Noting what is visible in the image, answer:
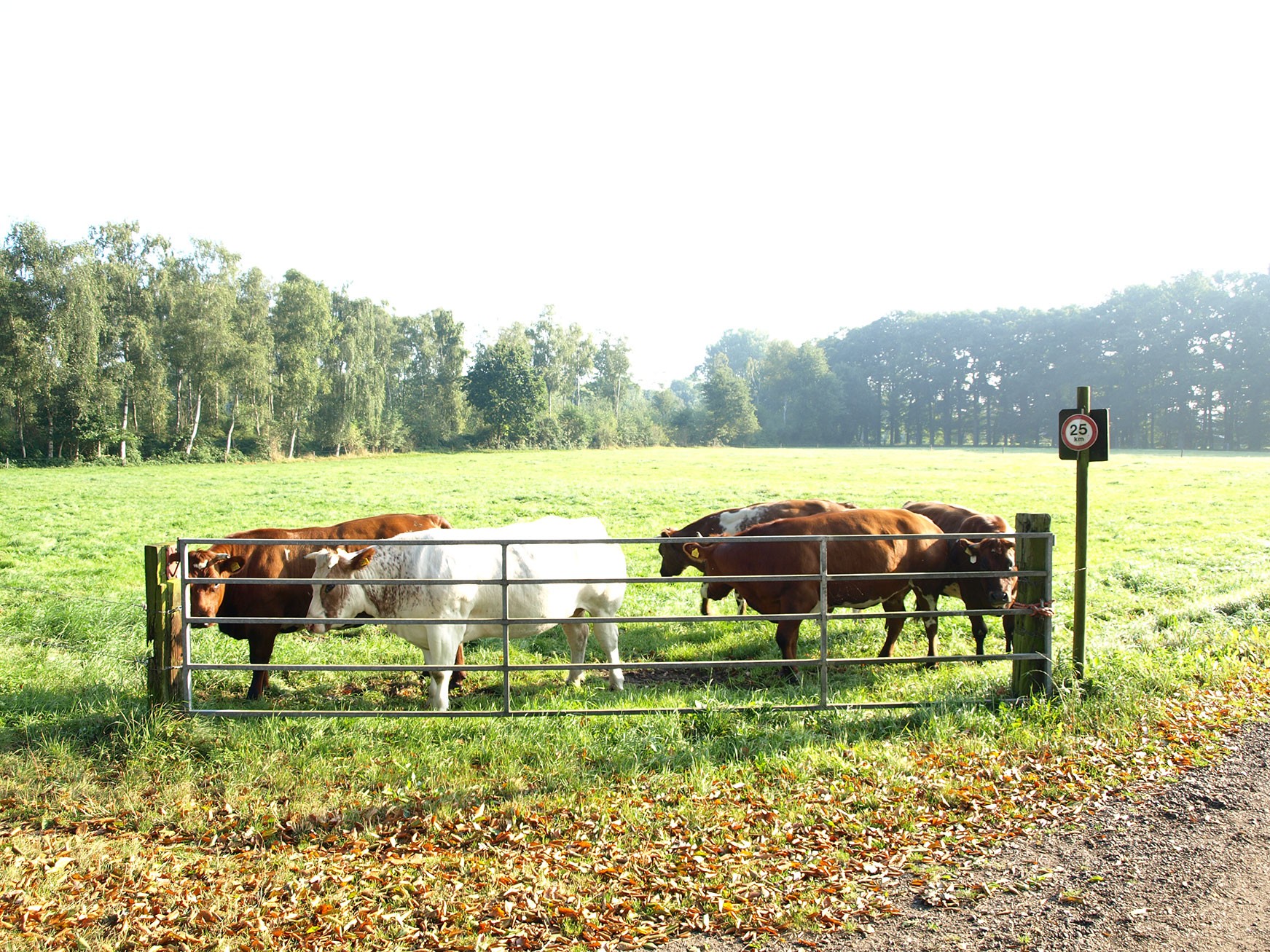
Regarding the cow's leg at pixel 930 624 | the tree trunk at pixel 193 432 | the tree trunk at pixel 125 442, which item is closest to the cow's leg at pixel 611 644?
the cow's leg at pixel 930 624

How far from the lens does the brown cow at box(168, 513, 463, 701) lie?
772 centimetres

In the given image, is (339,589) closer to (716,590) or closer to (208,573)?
(208,573)

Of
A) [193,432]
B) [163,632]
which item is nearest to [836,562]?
[163,632]

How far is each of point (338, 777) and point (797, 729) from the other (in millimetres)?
3183

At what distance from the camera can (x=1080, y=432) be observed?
22.2 feet

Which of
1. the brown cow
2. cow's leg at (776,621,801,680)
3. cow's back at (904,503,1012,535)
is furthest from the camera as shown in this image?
cow's back at (904,503,1012,535)

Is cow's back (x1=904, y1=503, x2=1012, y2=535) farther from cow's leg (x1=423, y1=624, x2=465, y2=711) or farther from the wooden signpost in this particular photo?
cow's leg (x1=423, y1=624, x2=465, y2=711)

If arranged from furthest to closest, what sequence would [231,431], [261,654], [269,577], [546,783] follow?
1. [231,431]
2. [269,577]
3. [261,654]
4. [546,783]

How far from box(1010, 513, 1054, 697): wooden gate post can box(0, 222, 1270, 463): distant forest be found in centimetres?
5467

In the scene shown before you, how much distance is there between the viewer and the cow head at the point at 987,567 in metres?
8.65

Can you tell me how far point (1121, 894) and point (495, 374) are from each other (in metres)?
72.9

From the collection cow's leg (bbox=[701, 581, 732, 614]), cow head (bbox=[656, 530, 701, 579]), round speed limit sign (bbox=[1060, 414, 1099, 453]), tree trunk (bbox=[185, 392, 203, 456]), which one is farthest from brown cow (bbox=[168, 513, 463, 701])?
tree trunk (bbox=[185, 392, 203, 456])

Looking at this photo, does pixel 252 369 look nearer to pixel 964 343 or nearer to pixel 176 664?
pixel 176 664

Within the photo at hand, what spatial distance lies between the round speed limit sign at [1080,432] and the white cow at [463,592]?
3864 millimetres
